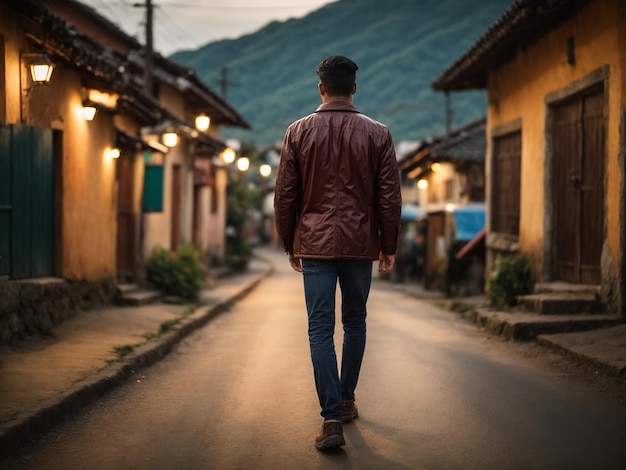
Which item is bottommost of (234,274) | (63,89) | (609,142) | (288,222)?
(234,274)

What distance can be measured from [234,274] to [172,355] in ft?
66.6

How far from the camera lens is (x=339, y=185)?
16.0 ft

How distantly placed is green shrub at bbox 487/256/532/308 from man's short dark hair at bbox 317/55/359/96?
833 centimetres

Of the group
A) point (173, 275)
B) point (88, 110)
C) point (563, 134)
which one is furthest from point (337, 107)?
point (173, 275)

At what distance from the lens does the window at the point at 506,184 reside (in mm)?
14812

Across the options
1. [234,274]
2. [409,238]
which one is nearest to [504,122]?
[234,274]

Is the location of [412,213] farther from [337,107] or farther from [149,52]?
[337,107]

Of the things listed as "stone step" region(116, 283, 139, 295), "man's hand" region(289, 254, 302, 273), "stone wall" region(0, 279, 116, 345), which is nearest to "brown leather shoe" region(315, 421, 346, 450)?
"man's hand" region(289, 254, 302, 273)

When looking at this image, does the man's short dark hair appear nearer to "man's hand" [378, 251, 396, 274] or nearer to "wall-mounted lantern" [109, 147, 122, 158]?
"man's hand" [378, 251, 396, 274]

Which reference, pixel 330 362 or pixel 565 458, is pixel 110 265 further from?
pixel 565 458

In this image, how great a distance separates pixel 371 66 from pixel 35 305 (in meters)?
150

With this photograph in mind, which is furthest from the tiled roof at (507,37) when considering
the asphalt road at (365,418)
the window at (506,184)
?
the asphalt road at (365,418)

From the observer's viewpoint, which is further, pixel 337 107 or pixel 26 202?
pixel 26 202

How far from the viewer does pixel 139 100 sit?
15336 millimetres
